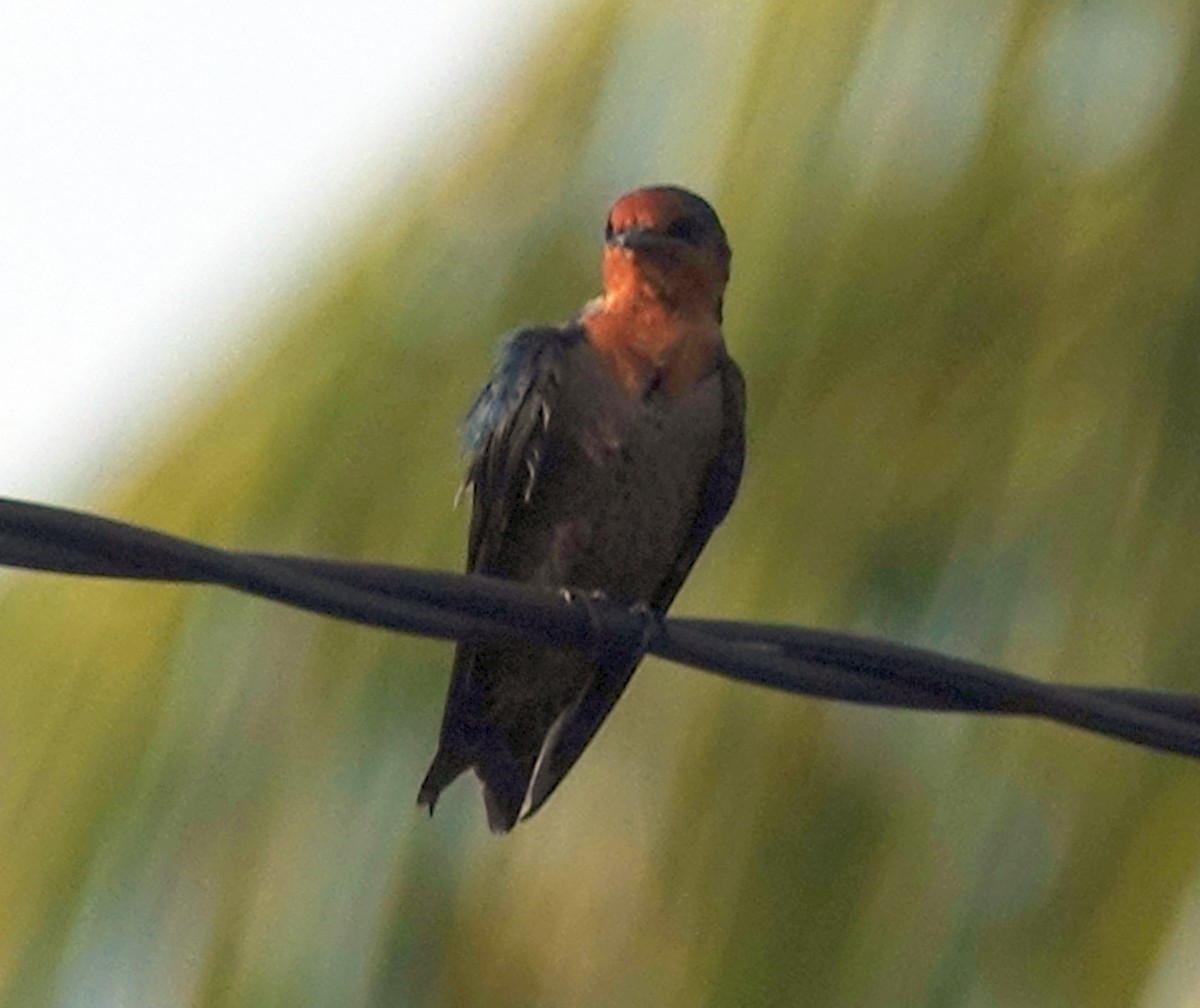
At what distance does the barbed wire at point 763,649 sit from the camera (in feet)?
11.2

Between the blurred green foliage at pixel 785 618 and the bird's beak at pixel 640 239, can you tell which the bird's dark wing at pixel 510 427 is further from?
the blurred green foliage at pixel 785 618

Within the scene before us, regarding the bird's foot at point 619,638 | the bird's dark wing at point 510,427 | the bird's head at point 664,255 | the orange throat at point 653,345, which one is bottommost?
the bird's foot at point 619,638

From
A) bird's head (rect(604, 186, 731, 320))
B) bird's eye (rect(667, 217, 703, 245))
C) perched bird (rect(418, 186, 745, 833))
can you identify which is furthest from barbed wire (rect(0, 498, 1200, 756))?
bird's eye (rect(667, 217, 703, 245))

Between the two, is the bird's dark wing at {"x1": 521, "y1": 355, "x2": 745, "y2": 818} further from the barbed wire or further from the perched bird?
the barbed wire

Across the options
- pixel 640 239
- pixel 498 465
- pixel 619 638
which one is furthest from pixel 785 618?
pixel 640 239

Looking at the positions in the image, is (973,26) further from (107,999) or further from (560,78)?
(107,999)

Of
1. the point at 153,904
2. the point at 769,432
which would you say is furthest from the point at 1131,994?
the point at 153,904

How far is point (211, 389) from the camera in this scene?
172 inches

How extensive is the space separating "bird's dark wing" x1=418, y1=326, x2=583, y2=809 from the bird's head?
0.48ft

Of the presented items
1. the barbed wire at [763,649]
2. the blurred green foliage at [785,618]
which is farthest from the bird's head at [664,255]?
the barbed wire at [763,649]

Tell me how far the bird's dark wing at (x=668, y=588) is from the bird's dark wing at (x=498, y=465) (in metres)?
0.07

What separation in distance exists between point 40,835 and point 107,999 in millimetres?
250

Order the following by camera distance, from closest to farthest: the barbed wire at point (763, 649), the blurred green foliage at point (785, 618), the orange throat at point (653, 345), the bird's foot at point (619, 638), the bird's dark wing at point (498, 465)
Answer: the barbed wire at point (763, 649) → the bird's foot at point (619, 638) → the blurred green foliage at point (785, 618) → the bird's dark wing at point (498, 465) → the orange throat at point (653, 345)

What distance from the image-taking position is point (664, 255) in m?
5.37
